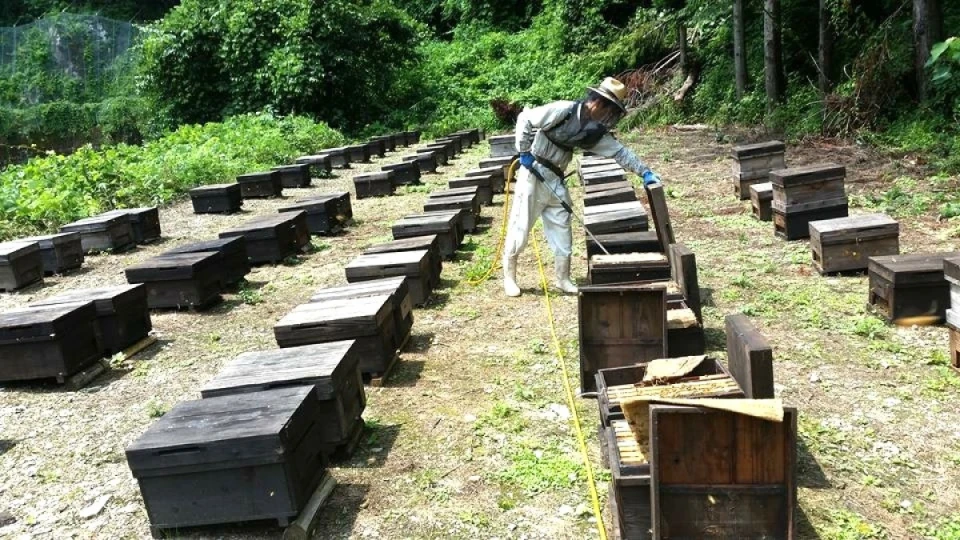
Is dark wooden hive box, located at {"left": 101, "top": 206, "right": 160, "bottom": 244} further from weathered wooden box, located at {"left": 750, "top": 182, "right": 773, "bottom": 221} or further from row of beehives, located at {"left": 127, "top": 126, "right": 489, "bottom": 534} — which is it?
weathered wooden box, located at {"left": 750, "top": 182, "right": 773, "bottom": 221}

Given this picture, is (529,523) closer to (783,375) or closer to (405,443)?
(405,443)

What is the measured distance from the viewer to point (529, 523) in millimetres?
3645

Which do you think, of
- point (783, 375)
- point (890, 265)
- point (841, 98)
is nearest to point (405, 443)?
point (783, 375)

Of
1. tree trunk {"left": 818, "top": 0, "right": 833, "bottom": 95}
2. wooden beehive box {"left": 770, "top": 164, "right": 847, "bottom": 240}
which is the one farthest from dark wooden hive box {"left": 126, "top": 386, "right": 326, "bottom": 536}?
tree trunk {"left": 818, "top": 0, "right": 833, "bottom": 95}

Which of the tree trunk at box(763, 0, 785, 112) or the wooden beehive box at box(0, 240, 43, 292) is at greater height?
the tree trunk at box(763, 0, 785, 112)

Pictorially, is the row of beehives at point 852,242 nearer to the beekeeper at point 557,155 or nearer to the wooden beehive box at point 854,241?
the wooden beehive box at point 854,241

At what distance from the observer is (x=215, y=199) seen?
43.3 ft

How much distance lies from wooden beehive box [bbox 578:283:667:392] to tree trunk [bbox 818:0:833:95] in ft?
43.6

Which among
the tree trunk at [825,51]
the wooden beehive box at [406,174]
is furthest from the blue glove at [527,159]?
the tree trunk at [825,51]

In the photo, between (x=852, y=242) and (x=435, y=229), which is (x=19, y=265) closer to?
(x=435, y=229)

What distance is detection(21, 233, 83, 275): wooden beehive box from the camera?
967cm

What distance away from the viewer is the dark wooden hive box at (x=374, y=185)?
14.4 meters

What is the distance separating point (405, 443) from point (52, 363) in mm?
3191

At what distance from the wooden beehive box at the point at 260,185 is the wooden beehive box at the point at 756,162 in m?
8.89
